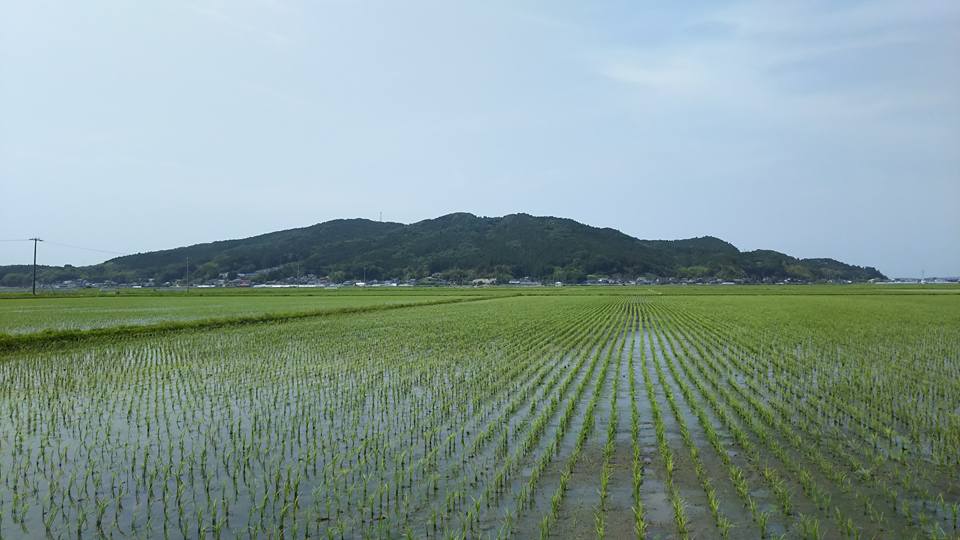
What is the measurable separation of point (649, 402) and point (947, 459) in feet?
11.0

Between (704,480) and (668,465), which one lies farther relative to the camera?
(668,465)

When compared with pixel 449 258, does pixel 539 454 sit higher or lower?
lower

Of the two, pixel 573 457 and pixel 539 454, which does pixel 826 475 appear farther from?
pixel 539 454

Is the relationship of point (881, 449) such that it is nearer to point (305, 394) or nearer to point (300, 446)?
point (300, 446)

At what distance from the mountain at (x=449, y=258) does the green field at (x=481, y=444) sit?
108m

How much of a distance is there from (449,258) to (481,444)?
4876 inches

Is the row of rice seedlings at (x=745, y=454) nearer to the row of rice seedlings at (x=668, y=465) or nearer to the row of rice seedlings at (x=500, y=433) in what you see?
the row of rice seedlings at (x=668, y=465)

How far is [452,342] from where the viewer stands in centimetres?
1490

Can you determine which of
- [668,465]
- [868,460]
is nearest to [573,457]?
[668,465]

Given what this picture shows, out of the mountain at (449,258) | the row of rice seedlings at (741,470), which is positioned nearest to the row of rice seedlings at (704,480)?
the row of rice seedlings at (741,470)

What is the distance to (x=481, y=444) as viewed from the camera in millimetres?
5914

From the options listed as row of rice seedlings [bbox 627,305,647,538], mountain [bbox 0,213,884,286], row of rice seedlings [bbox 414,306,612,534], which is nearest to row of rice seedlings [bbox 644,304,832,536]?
row of rice seedlings [bbox 627,305,647,538]

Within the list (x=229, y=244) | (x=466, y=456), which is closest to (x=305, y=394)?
(x=466, y=456)

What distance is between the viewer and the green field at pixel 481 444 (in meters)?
4.12
